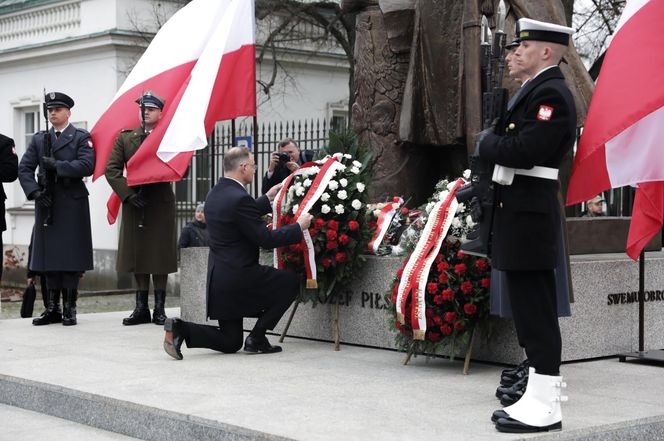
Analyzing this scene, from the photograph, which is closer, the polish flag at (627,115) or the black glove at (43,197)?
the polish flag at (627,115)

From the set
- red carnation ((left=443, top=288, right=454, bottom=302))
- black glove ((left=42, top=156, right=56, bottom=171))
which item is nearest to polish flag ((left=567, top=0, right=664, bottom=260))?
red carnation ((left=443, top=288, right=454, bottom=302))

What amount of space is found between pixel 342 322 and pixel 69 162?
2.97 meters

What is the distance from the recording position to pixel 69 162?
10.5 m

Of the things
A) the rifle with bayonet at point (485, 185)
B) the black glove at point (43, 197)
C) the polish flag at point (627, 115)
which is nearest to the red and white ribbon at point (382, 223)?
the polish flag at point (627, 115)

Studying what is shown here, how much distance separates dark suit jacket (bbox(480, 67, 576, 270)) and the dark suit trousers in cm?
10

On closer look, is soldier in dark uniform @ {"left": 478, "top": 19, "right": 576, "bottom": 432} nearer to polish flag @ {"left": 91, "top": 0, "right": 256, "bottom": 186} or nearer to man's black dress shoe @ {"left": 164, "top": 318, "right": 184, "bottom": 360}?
man's black dress shoe @ {"left": 164, "top": 318, "right": 184, "bottom": 360}

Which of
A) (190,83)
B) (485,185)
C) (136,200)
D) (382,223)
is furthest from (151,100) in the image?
(485,185)

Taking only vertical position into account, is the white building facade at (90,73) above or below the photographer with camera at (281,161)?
above

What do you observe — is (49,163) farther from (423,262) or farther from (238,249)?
(423,262)

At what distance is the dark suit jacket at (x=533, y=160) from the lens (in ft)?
18.8

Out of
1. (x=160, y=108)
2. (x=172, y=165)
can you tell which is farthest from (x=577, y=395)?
(x=160, y=108)

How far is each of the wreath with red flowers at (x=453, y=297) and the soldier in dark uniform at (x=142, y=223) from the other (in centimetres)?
352

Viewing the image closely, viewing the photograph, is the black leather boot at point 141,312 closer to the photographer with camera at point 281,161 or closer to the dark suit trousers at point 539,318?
the photographer with camera at point 281,161

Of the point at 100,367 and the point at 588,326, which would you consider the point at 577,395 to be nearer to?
the point at 588,326
